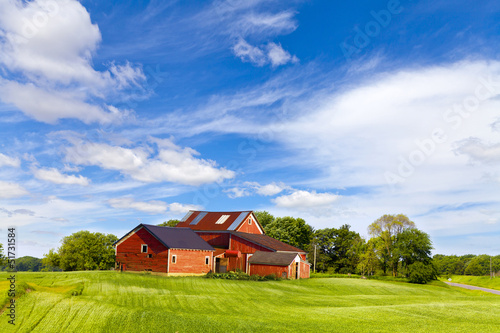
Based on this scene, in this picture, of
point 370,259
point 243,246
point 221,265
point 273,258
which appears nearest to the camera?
point 273,258

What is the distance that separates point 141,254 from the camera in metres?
51.7

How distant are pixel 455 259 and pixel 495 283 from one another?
86904 millimetres

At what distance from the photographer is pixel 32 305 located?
22.1m

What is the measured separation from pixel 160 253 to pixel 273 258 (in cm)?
1621

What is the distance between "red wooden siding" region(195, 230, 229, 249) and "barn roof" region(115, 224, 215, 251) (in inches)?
303

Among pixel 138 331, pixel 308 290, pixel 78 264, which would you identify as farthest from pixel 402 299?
pixel 78 264

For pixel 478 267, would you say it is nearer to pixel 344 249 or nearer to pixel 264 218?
pixel 344 249

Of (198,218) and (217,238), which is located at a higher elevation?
(198,218)

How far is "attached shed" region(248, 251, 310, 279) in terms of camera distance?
53.1 meters

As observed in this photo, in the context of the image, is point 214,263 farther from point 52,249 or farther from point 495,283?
point 495,283

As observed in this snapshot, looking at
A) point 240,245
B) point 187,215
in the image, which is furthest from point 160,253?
point 187,215

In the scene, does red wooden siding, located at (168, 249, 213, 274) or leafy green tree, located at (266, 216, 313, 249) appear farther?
leafy green tree, located at (266, 216, 313, 249)

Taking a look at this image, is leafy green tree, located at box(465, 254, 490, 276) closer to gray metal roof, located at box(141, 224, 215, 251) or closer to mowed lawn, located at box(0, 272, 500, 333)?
gray metal roof, located at box(141, 224, 215, 251)

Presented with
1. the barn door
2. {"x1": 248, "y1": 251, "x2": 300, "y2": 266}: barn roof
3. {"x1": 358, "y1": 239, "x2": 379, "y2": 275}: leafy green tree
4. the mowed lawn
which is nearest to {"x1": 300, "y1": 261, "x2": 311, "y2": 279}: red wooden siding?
{"x1": 248, "y1": 251, "x2": 300, "y2": 266}: barn roof
